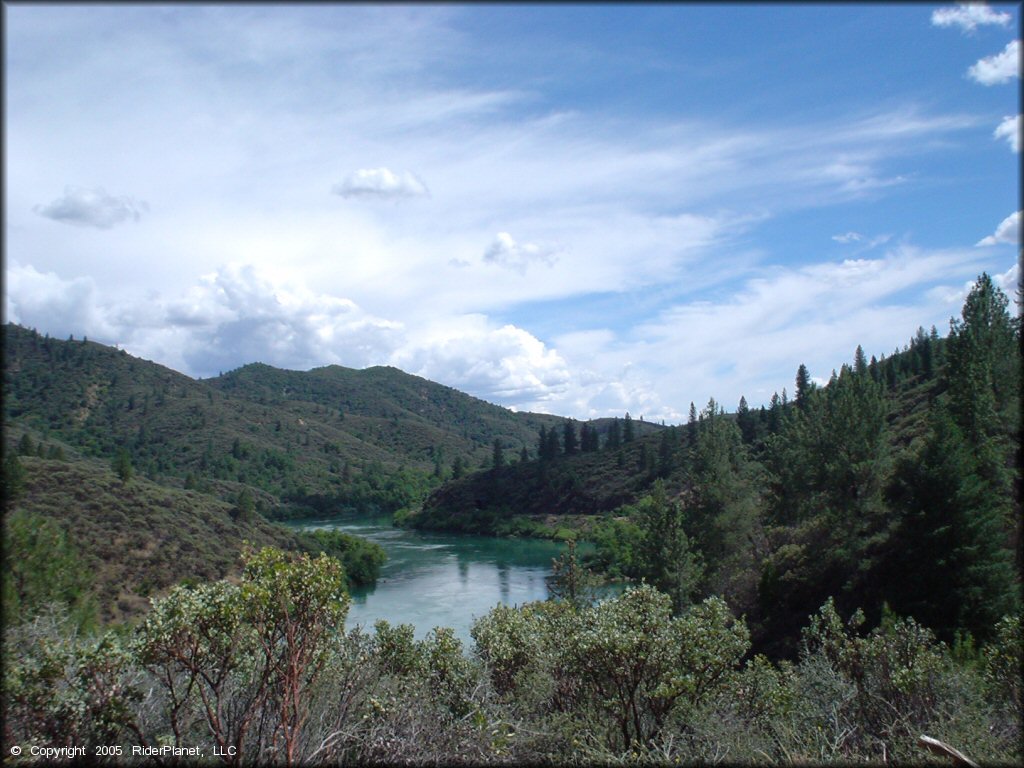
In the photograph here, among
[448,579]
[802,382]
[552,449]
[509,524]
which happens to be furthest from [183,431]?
[802,382]

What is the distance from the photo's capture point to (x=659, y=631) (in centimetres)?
989

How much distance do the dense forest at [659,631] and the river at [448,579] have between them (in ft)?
18.0

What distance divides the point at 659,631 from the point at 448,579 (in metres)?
45.1

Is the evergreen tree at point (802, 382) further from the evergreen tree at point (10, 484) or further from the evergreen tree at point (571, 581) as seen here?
the evergreen tree at point (10, 484)

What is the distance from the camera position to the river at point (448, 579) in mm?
39219

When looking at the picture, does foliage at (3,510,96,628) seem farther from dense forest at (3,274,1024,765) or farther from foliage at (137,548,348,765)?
foliage at (137,548,348,765)

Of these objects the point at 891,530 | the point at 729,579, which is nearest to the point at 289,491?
the point at 729,579

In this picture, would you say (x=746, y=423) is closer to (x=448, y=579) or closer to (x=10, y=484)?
(x=448, y=579)

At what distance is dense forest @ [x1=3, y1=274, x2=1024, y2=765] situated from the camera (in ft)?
26.2

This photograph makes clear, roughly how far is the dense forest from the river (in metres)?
5.49

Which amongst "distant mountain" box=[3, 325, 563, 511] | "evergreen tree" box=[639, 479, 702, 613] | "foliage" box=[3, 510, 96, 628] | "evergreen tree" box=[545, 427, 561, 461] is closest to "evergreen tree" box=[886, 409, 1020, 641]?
"evergreen tree" box=[639, 479, 702, 613]

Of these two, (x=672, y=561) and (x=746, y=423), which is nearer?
(x=672, y=561)

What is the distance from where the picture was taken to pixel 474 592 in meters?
46.6

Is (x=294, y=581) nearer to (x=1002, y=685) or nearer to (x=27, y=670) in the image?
(x=27, y=670)
